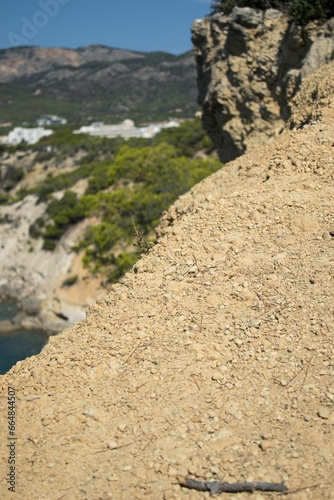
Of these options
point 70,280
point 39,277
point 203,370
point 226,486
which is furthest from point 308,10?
point 39,277

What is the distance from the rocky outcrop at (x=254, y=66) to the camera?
1098cm

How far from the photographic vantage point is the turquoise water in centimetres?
2189

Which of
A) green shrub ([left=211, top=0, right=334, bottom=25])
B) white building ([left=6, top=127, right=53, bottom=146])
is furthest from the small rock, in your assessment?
white building ([left=6, top=127, right=53, bottom=146])

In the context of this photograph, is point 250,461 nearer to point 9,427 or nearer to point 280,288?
point 280,288

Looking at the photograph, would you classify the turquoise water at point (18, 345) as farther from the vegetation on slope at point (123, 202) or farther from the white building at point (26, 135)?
the white building at point (26, 135)

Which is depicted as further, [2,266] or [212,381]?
[2,266]

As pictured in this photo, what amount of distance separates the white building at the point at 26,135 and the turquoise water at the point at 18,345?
5103 centimetres

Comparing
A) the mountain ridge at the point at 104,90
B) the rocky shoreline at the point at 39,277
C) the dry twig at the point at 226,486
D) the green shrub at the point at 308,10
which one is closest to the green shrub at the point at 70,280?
the rocky shoreline at the point at 39,277

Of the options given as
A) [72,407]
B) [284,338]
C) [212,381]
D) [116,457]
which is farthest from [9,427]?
[284,338]

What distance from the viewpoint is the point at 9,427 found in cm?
455

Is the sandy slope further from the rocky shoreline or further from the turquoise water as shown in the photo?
the rocky shoreline

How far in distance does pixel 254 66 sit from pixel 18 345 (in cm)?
1707

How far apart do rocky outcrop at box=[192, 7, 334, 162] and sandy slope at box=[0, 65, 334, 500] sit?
5680 mm

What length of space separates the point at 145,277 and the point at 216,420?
1.94 meters
